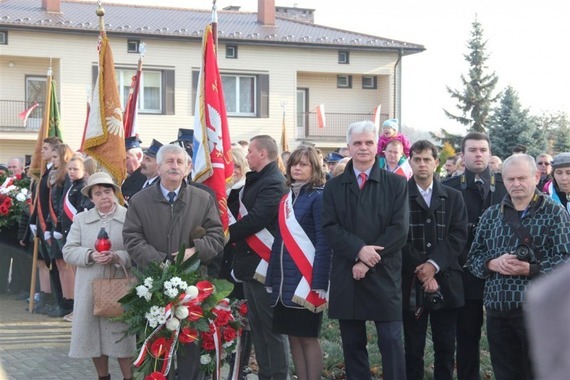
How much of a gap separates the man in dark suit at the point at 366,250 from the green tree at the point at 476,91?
151 ft

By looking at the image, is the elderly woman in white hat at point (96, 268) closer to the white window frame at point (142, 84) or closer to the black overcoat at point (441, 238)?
the black overcoat at point (441, 238)

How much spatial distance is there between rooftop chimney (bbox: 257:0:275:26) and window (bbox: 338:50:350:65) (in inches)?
136

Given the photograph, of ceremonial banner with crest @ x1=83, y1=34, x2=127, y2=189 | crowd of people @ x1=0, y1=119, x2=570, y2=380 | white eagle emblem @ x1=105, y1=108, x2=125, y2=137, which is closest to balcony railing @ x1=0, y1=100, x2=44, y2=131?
ceremonial banner with crest @ x1=83, y1=34, x2=127, y2=189

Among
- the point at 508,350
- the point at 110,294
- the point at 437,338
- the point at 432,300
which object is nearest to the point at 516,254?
the point at 508,350

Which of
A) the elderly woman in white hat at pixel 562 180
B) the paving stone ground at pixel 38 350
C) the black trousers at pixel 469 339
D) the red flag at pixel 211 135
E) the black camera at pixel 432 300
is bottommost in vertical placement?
the paving stone ground at pixel 38 350

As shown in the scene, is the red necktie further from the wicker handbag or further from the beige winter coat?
the beige winter coat

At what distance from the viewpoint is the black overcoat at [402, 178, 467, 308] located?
275 inches

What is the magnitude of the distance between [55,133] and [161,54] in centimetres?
2237

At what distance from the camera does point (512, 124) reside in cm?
3975

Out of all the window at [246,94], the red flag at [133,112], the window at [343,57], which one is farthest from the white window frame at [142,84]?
the red flag at [133,112]

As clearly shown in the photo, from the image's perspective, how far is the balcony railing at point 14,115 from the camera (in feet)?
119

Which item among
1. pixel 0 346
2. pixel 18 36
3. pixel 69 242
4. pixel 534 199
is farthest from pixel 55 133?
pixel 18 36

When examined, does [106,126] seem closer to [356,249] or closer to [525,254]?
[356,249]

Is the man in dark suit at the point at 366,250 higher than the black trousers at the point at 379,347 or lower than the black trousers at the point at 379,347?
higher
